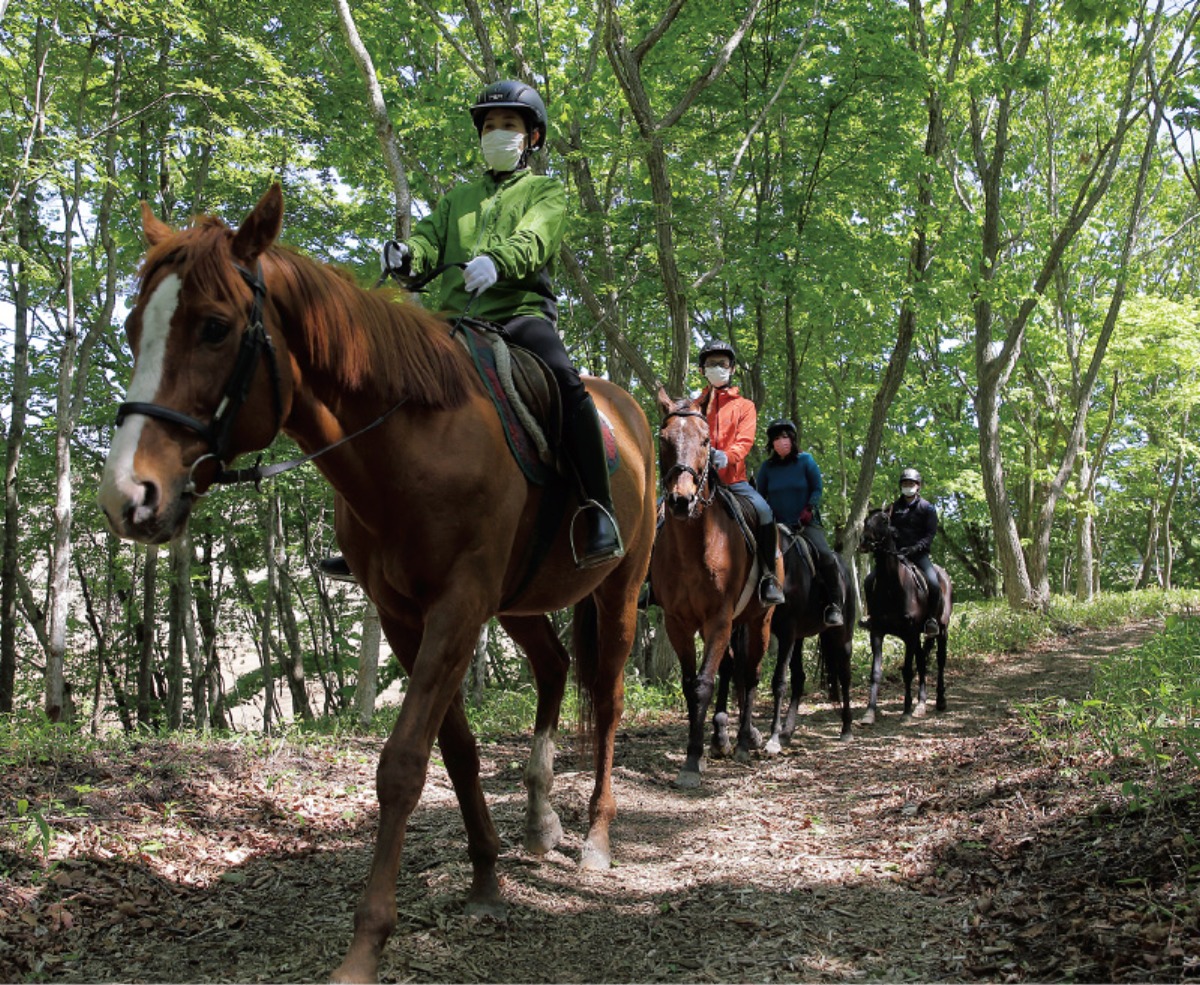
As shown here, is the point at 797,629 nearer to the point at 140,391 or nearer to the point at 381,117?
A: the point at 381,117

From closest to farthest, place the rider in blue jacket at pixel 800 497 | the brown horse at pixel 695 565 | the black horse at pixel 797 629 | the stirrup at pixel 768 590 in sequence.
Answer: the brown horse at pixel 695 565 → the stirrup at pixel 768 590 → the black horse at pixel 797 629 → the rider in blue jacket at pixel 800 497

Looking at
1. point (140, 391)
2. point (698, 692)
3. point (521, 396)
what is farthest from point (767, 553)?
point (140, 391)

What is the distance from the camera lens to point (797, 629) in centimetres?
1034

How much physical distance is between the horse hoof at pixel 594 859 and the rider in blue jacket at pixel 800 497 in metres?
5.84

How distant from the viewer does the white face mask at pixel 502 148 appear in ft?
15.0

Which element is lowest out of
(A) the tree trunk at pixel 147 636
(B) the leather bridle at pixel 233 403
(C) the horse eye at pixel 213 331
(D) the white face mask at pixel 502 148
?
(A) the tree trunk at pixel 147 636

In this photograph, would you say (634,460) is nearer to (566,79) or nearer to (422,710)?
(422,710)

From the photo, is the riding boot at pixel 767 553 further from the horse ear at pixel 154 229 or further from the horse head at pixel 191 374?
the horse ear at pixel 154 229

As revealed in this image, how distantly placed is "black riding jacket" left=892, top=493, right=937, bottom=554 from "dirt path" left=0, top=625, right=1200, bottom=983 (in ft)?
20.6

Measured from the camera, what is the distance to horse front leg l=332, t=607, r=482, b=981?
10.5ft

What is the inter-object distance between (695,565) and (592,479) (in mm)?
4000

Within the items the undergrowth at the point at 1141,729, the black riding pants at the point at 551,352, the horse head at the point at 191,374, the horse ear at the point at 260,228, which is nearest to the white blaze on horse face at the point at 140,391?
the horse head at the point at 191,374

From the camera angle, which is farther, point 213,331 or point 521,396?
point 521,396

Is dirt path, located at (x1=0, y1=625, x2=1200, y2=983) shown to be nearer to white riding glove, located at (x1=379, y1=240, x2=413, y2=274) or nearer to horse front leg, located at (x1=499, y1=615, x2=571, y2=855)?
horse front leg, located at (x1=499, y1=615, x2=571, y2=855)
